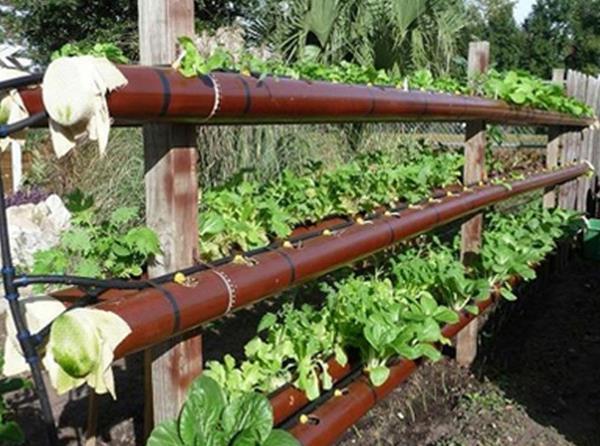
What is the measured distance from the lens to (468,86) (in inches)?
171

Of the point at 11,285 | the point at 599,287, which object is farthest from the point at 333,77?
the point at 599,287

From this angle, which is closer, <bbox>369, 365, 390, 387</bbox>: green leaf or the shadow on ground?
<bbox>369, 365, 390, 387</bbox>: green leaf

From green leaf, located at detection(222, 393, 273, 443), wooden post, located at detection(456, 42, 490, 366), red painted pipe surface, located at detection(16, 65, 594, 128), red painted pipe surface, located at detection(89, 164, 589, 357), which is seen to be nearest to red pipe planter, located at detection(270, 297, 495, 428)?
green leaf, located at detection(222, 393, 273, 443)

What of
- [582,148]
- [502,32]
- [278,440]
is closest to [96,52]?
[278,440]

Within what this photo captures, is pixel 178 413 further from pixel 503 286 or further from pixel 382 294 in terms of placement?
pixel 503 286

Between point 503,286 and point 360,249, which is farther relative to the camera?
point 503,286

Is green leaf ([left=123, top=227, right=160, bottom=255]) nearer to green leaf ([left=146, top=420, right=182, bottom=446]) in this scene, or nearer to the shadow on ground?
green leaf ([left=146, top=420, right=182, bottom=446])

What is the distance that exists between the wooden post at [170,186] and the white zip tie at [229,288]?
0.34 ft

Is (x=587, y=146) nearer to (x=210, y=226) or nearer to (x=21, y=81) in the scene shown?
(x=210, y=226)

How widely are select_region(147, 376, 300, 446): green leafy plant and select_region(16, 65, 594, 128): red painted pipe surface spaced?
31.1 inches

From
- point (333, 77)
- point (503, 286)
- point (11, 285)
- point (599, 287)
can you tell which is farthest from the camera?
point (599, 287)

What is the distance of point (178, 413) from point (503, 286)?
9.56 ft

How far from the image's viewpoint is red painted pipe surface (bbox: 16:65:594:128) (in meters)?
1.56

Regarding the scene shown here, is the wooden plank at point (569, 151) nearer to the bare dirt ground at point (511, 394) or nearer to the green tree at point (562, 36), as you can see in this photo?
the bare dirt ground at point (511, 394)
